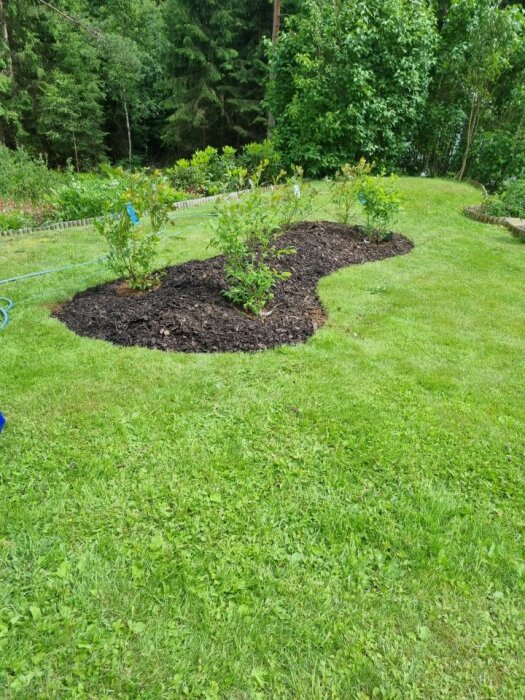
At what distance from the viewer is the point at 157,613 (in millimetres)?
1428

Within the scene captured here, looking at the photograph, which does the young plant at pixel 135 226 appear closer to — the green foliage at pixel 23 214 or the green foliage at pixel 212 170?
the green foliage at pixel 23 214

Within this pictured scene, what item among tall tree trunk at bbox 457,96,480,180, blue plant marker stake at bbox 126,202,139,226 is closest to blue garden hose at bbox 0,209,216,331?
blue plant marker stake at bbox 126,202,139,226

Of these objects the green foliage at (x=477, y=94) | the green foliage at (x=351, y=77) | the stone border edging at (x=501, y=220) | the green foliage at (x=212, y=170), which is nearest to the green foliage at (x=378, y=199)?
the stone border edging at (x=501, y=220)

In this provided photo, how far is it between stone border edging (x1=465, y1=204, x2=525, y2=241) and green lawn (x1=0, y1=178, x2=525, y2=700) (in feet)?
12.8

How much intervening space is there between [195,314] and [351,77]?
810cm

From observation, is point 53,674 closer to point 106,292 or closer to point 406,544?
point 406,544

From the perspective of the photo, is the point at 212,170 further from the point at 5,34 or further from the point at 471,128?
the point at 5,34

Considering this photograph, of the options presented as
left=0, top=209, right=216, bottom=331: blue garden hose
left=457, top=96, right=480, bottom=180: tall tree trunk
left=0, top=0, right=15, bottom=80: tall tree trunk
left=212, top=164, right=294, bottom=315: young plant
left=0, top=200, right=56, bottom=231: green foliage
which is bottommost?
left=0, top=200, right=56, bottom=231: green foliage

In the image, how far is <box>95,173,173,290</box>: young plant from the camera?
346 cm

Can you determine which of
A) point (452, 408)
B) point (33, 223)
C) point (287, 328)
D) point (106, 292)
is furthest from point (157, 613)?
point (33, 223)

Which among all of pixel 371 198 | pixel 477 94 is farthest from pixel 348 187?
pixel 477 94

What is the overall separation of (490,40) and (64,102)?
13.7 m

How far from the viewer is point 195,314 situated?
10.6ft

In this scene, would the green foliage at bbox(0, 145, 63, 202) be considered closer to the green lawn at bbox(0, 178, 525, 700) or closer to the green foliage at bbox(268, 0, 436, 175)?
the green foliage at bbox(268, 0, 436, 175)
